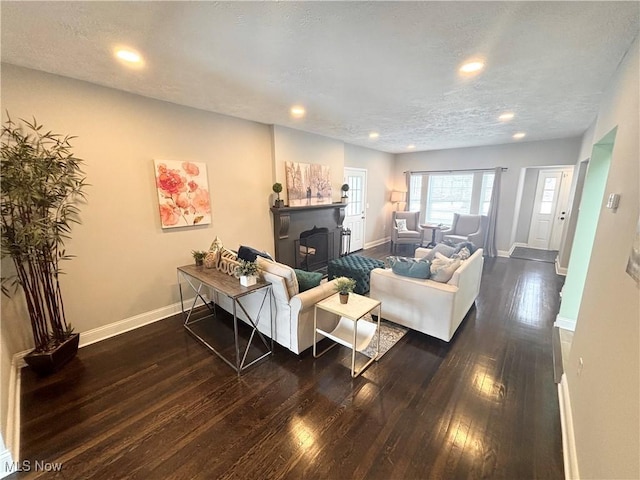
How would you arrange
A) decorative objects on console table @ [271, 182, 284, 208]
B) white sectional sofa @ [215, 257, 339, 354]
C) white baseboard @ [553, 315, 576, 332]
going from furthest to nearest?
decorative objects on console table @ [271, 182, 284, 208], white baseboard @ [553, 315, 576, 332], white sectional sofa @ [215, 257, 339, 354]

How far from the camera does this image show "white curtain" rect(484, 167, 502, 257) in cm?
620

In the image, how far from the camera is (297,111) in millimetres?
3443

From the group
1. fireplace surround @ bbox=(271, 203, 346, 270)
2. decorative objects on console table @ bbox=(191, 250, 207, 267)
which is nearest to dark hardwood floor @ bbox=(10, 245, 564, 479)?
decorative objects on console table @ bbox=(191, 250, 207, 267)

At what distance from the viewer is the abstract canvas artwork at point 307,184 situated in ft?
14.8

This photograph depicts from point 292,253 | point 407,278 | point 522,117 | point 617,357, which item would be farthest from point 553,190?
point 617,357

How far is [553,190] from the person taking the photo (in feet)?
22.1

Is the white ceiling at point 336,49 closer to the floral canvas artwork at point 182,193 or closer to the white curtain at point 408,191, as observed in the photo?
the floral canvas artwork at point 182,193

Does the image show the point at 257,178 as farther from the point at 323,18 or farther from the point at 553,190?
the point at 553,190

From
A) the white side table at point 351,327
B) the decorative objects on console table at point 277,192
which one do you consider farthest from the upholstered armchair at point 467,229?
the white side table at point 351,327

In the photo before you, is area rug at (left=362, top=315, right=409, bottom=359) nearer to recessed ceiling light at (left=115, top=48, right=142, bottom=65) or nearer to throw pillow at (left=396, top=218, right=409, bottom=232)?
recessed ceiling light at (left=115, top=48, right=142, bottom=65)

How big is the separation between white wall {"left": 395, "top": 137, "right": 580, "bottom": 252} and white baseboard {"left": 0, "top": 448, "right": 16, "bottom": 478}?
26.4 feet

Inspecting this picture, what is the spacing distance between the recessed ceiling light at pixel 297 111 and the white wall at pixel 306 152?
646 mm

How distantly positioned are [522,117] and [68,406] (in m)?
6.05

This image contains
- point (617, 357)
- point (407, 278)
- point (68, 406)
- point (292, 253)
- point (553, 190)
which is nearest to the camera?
point (617, 357)
